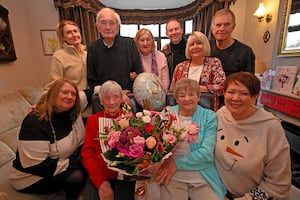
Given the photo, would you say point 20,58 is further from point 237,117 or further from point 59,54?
point 237,117

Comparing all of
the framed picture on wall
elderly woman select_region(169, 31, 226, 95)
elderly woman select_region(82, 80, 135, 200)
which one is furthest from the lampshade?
the framed picture on wall

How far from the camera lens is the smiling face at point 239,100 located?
1197 mm

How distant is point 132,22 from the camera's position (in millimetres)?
4398

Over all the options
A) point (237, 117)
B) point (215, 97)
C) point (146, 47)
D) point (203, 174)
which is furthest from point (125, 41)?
point (203, 174)

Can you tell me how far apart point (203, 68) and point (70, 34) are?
140cm

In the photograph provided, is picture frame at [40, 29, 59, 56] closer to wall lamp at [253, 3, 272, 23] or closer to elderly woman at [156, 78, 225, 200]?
elderly woman at [156, 78, 225, 200]

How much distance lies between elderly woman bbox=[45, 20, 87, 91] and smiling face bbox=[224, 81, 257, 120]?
1.52 meters

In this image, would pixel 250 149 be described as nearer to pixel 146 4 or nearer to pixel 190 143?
pixel 190 143

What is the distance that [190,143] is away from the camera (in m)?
1.32

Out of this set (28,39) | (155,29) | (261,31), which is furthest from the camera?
(155,29)

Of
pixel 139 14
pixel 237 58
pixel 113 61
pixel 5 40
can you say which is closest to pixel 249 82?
pixel 237 58

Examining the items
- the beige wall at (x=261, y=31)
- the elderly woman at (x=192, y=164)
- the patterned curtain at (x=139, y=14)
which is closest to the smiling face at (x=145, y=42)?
the elderly woman at (x=192, y=164)

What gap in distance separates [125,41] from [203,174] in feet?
4.78

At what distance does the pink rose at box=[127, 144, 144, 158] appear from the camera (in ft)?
3.04
